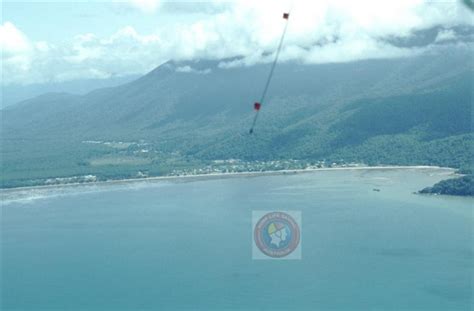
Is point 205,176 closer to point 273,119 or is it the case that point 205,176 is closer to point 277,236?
point 273,119

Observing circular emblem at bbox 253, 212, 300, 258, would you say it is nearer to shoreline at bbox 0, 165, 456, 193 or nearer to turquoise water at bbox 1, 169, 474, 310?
turquoise water at bbox 1, 169, 474, 310

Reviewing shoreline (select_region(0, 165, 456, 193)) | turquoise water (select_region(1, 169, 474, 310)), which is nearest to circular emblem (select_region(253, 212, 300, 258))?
turquoise water (select_region(1, 169, 474, 310))

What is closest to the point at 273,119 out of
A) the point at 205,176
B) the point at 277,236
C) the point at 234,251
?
the point at 205,176

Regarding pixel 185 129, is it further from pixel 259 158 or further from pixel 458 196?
pixel 458 196

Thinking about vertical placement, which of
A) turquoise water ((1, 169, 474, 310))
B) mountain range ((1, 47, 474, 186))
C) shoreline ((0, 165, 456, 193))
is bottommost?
turquoise water ((1, 169, 474, 310))

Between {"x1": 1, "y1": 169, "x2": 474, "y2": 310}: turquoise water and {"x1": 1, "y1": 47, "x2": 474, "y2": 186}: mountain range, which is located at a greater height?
{"x1": 1, "y1": 47, "x2": 474, "y2": 186}: mountain range

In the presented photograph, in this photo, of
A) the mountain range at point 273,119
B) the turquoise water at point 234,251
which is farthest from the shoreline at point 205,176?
the turquoise water at point 234,251

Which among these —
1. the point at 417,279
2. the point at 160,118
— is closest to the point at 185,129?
the point at 160,118

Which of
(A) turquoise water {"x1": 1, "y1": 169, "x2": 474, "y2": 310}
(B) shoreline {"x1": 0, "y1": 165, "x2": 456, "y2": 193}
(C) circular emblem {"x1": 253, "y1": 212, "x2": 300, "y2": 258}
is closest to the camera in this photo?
(A) turquoise water {"x1": 1, "y1": 169, "x2": 474, "y2": 310}
